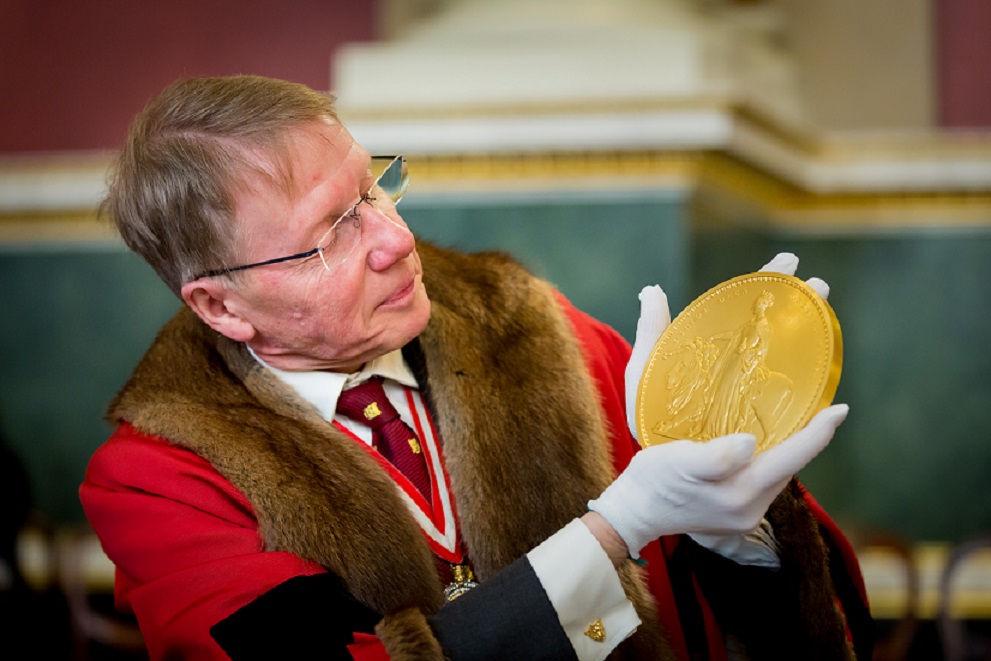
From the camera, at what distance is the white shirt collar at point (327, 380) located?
176 centimetres

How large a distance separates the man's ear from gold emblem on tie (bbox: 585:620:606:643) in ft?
2.17

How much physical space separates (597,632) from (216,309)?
2.42ft

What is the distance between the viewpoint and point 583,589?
1.42 metres

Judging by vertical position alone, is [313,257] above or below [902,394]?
above

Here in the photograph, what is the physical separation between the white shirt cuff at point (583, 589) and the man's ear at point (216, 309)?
0.58m

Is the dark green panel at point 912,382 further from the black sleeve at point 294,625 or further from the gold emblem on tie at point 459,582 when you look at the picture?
the black sleeve at point 294,625

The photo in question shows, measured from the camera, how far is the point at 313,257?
5.44 feet

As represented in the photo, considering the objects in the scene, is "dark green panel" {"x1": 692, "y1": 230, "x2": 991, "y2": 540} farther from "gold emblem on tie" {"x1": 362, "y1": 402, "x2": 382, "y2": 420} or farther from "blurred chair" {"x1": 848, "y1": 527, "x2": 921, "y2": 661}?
"gold emblem on tie" {"x1": 362, "y1": 402, "x2": 382, "y2": 420}

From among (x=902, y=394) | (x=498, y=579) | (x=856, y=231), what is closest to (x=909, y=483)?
(x=902, y=394)

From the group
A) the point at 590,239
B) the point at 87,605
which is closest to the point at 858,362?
the point at 590,239

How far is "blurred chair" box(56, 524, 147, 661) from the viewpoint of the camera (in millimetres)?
3785

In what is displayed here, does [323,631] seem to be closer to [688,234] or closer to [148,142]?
[148,142]

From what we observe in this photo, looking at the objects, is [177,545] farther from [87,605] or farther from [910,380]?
[910,380]

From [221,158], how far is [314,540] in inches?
21.0
